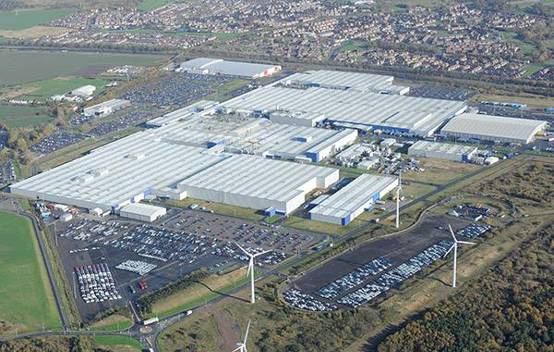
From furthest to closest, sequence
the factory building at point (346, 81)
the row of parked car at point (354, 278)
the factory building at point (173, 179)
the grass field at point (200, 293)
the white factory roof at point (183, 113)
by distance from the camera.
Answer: the factory building at point (346, 81) < the white factory roof at point (183, 113) < the factory building at point (173, 179) < the row of parked car at point (354, 278) < the grass field at point (200, 293)

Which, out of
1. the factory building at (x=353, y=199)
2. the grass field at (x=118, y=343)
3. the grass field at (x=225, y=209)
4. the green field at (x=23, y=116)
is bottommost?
the green field at (x=23, y=116)

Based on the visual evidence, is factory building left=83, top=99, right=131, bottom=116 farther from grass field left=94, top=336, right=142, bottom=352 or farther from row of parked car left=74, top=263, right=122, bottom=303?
grass field left=94, top=336, right=142, bottom=352

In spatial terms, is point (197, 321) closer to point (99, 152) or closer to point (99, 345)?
point (99, 345)

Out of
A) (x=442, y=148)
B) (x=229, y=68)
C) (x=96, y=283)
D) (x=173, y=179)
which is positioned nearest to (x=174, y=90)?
(x=229, y=68)

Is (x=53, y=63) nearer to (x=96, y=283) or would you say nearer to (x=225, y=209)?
(x=225, y=209)

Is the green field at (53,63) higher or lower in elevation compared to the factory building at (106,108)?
lower

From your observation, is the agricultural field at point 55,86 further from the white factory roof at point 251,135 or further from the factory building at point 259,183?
the factory building at point 259,183

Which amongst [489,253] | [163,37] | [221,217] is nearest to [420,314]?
[489,253]

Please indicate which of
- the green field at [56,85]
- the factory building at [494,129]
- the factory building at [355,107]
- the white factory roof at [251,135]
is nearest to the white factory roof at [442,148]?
the factory building at [494,129]
